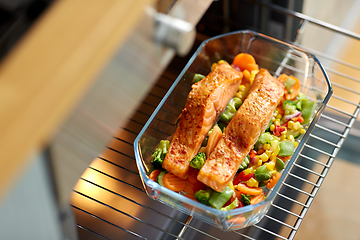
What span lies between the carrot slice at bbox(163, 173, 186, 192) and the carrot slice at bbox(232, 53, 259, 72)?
0.53 meters

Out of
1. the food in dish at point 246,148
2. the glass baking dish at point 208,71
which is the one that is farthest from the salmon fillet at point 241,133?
the glass baking dish at point 208,71

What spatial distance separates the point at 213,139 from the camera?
3.86ft

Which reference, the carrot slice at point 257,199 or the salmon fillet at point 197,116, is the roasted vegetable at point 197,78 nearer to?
the salmon fillet at point 197,116

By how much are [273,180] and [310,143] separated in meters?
0.73

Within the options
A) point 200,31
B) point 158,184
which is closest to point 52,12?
point 158,184

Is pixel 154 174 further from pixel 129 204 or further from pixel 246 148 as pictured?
pixel 246 148

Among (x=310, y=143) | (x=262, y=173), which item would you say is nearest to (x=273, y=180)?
(x=262, y=173)

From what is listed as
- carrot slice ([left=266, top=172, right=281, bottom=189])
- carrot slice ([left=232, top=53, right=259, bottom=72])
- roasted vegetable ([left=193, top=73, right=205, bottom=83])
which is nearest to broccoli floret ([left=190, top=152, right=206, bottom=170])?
carrot slice ([left=266, top=172, right=281, bottom=189])

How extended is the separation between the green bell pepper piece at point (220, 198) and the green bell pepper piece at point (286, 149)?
0.22m

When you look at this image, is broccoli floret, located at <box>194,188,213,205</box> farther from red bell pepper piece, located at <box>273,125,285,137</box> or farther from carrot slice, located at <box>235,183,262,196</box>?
red bell pepper piece, located at <box>273,125,285,137</box>

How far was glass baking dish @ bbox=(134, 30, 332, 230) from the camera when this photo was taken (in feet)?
3.35

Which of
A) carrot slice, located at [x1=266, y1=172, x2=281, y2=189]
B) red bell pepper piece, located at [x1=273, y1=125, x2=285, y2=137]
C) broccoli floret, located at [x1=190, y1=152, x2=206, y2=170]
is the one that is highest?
red bell pepper piece, located at [x1=273, y1=125, x2=285, y2=137]

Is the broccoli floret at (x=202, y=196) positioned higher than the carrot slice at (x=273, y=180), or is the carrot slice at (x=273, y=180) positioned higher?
the carrot slice at (x=273, y=180)

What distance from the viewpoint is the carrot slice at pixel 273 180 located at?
1.13 meters
